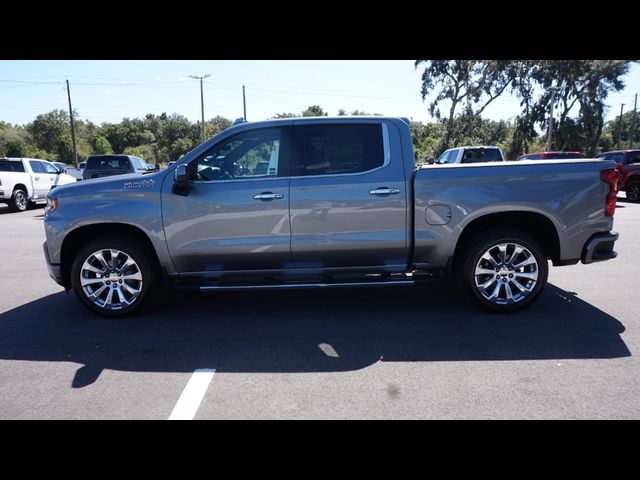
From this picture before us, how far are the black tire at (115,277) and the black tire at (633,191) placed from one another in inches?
733

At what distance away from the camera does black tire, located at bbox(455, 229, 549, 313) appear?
4.57 metres

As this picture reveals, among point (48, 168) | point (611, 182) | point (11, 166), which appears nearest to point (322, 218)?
point (611, 182)

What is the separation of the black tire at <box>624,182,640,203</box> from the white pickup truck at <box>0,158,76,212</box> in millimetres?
20842

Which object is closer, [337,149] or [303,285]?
[303,285]

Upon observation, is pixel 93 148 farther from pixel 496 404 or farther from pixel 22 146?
pixel 496 404

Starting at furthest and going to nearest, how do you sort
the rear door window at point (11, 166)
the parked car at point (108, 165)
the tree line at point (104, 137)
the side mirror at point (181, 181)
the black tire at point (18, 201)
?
the tree line at point (104, 137) < the rear door window at point (11, 166) < the black tire at point (18, 201) < the parked car at point (108, 165) < the side mirror at point (181, 181)

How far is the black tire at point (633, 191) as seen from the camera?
55.2 feet

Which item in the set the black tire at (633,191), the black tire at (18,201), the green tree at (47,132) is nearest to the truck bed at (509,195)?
the black tire at (633,191)

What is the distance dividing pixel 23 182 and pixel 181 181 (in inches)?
599

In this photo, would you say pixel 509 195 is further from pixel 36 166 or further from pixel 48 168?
pixel 48 168

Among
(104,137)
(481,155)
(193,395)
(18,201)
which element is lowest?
(193,395)

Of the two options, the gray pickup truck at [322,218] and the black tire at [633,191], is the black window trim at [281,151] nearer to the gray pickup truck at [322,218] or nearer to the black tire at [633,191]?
the gray pickup truck at [322,218]

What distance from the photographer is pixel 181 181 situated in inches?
175
